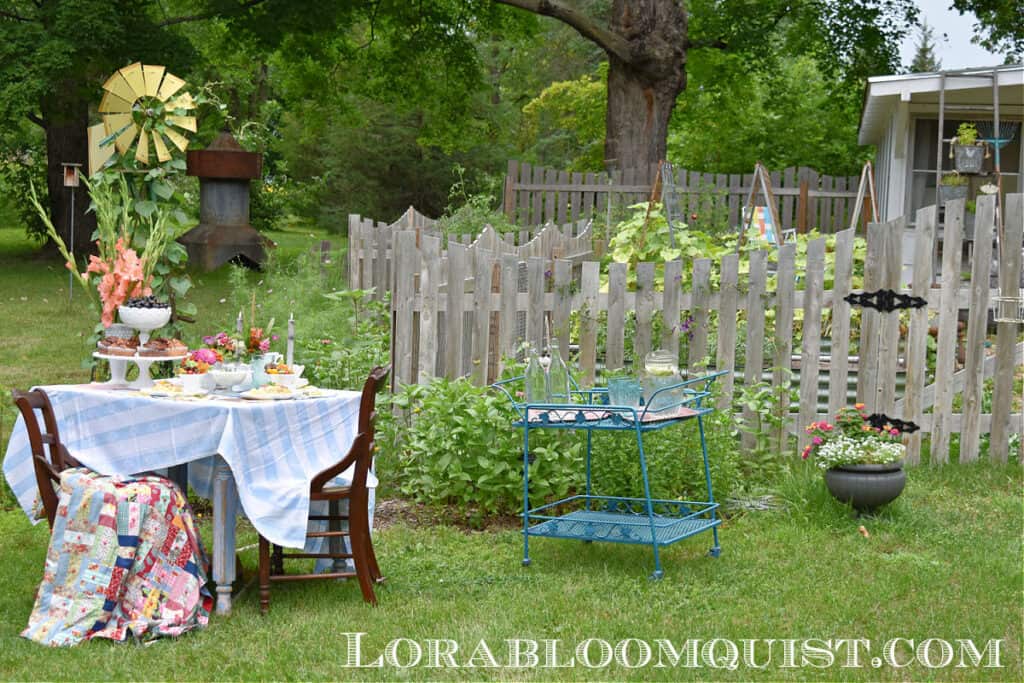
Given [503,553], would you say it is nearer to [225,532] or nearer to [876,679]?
[225,532]

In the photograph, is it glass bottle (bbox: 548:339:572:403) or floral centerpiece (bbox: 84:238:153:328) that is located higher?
floral centerpiece (bbox: 84:238:153:328)

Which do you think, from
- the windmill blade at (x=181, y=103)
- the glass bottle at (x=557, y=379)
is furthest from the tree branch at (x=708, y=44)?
the glass bottle at (x=557, y=379)

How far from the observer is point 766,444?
750 centimetres

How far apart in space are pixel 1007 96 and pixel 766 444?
9.70 metres

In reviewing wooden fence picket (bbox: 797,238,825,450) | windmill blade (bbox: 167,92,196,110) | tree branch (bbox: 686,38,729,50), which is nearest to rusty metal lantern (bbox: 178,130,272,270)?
tree branch (bbox: 686,38,729,50)

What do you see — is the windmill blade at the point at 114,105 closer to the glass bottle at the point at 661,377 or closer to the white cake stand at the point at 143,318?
the white cake stand at the point at 143,318

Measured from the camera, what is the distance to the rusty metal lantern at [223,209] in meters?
20.6

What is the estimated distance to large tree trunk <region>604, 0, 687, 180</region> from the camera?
700 inches

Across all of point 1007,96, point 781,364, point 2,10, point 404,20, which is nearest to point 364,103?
point 404,20

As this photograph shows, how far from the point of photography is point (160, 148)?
22.4 feet

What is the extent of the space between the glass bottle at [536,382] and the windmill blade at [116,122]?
267 cm

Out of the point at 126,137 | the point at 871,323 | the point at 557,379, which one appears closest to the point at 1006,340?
the point at 871,323

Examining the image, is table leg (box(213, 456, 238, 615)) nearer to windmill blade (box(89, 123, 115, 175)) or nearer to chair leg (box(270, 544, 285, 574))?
chair leg (box(270, 544, 285, 574))

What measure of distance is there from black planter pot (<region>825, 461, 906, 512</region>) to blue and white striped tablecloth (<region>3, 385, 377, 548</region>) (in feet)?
8.72
